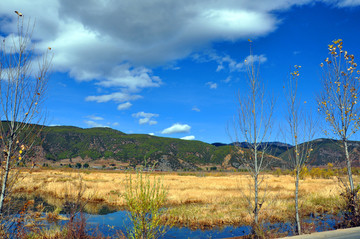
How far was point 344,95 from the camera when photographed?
11062 mm

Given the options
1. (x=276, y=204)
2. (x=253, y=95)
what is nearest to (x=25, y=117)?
(x=253, y=95)

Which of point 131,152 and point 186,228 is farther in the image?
point 131,152

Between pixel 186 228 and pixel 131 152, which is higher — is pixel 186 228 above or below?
below

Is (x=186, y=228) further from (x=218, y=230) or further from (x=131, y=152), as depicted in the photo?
(x=131, y=152)

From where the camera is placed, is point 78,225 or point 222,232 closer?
point 78,225

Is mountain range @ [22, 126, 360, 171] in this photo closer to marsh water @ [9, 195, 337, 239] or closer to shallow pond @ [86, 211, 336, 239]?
marsh water @ [9, 195, 337, 239]

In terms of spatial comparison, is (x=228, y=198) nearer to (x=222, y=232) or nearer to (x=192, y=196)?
(x=192, y=196)

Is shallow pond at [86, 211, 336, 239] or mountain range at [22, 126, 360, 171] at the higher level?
mountain range at [22, 126, 360, 171]

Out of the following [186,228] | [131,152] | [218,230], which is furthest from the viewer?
[131,152]

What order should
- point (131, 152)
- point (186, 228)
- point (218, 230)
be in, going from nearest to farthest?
point (218, 230)
point (186, 228)
point (131, 152)

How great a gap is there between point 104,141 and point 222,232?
12707cm

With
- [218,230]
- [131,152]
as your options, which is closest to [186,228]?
[218,230]

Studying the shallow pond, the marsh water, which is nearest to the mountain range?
the marsh water

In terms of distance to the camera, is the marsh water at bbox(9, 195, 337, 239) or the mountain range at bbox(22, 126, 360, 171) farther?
the mountain range at bbox(22, 126, 360, 171)
